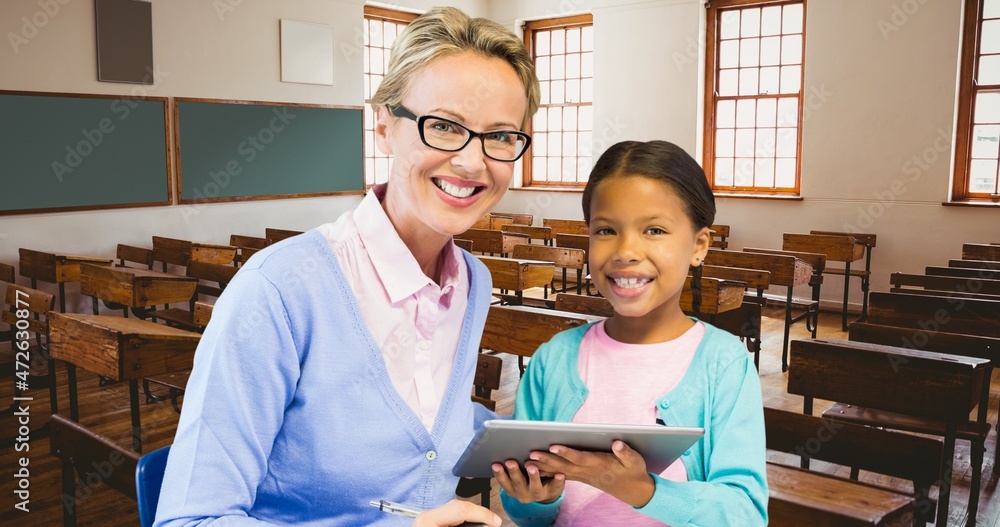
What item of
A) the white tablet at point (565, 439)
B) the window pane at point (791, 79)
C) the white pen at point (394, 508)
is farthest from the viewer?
the window pane at point (791, 79)

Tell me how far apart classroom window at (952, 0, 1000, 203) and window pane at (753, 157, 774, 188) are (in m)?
1.81

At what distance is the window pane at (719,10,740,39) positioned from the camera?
28.7 ft

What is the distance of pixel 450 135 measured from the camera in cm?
105

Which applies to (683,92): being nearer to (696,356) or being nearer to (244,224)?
(244,224)

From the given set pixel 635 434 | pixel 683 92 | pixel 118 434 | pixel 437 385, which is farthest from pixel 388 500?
pixel 683 92

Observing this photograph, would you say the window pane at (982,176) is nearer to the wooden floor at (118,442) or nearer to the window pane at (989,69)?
the window pane at (989,69)

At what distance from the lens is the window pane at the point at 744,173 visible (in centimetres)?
887

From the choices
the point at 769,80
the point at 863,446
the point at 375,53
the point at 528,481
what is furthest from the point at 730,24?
the point at 528,481

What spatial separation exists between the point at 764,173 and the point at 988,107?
2.21 metres

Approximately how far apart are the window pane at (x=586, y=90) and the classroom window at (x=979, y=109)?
4.12 metres

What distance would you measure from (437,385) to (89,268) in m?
4.19

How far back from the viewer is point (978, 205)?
288 inches

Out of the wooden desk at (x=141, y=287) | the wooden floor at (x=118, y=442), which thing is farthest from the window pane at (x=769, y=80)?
the wooden desk at (x=141, y=287)

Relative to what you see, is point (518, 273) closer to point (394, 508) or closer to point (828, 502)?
point (828, 502)
